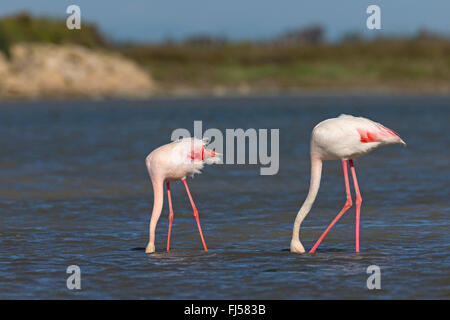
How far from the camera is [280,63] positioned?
69188 millimetres

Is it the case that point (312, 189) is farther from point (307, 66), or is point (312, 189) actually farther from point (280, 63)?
point (280, 63)

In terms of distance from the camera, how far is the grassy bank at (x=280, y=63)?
62344mm

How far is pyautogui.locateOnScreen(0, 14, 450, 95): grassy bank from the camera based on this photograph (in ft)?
205

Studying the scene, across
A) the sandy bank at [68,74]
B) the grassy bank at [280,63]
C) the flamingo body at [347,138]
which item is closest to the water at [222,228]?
the flamingo body at [347,138]

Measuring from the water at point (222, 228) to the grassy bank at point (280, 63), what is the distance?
40.0 meters

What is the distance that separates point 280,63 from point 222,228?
2309 inches

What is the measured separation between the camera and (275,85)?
213 feet

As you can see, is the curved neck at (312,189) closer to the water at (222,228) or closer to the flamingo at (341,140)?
the flamingo at (341,140)

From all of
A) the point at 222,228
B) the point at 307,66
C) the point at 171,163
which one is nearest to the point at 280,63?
the point at 307,66

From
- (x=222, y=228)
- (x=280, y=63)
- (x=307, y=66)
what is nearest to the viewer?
(x=222, y=228)

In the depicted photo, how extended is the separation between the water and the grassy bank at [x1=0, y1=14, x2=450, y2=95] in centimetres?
4000

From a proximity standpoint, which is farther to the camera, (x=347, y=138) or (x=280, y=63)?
(x=280, y=63)

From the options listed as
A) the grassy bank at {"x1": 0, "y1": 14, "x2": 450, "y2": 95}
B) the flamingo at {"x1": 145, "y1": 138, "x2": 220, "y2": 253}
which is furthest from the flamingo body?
the grassy bank at {"x1": 0, "y1": 14, "x2": 450, "y2": 95}
